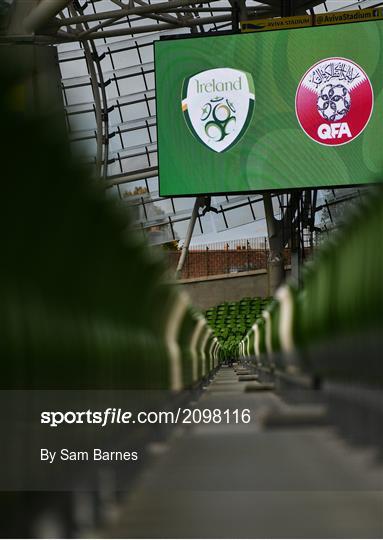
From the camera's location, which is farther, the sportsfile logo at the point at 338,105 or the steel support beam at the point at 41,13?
the sportsfile logo at the point at 338,105

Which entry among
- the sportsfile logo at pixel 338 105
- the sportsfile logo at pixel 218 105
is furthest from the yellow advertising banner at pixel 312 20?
the sportsfile logo at pixel 338 105

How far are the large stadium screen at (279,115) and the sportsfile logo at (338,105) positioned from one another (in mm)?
25

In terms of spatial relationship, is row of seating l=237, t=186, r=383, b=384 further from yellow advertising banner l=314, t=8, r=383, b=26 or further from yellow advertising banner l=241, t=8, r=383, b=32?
yellow advertising banner l=241, t=8, r=383, b=32

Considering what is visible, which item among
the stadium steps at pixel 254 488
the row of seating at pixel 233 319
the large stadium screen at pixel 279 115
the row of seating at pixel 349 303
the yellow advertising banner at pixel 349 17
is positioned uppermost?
the yellow advertising banner at pixel 349 17

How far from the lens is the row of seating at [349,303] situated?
490 centimetres

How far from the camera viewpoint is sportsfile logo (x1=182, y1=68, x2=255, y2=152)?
2670 cm

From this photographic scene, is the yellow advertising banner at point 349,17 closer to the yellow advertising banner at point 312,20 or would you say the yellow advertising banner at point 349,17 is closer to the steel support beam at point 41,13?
the yellow advertising banner at point 312,20

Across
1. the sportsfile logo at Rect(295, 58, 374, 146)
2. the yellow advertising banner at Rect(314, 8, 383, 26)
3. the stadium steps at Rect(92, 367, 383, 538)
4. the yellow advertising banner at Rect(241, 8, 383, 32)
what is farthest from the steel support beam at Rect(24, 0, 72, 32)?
the stadium steps at Rect(92, 367, 383, 538)

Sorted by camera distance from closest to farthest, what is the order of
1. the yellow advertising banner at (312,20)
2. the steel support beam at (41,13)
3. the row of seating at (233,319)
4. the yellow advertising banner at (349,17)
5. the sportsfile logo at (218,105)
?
the steel support beam at (41,13)
the sportsfile logo at (218,105)
the yellow advertising banner at (349,17)
the yellow advertising banner at (312,20)
the row of seating at (233,319)

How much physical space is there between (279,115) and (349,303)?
69.7 ft

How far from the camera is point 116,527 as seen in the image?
3.13 m

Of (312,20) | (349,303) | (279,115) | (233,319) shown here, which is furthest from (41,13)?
(233,319)

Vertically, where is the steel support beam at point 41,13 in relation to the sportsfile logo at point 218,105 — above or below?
above

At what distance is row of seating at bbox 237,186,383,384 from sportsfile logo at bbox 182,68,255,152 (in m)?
17.8
